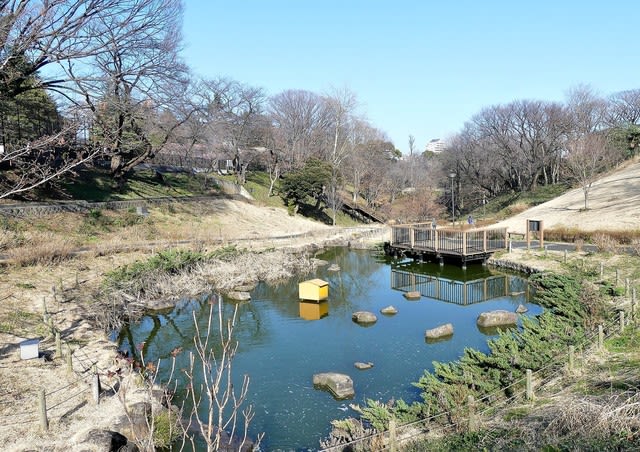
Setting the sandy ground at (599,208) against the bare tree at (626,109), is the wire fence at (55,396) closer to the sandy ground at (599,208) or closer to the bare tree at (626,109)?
the sandy ground at (599,208)

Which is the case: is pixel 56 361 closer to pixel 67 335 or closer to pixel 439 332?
pixel 67 335

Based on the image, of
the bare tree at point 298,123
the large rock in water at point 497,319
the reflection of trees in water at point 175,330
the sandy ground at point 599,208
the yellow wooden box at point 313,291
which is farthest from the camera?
the bare tree at point 298,123

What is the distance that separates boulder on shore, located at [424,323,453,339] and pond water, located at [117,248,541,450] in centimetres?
26

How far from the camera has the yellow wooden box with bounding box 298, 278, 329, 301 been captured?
2006 centimetres

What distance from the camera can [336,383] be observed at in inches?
456

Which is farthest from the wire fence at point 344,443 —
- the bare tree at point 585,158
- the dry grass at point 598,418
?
the bare tree at point 585,158

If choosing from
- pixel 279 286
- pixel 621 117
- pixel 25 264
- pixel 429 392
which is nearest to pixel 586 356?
pixel 429 392

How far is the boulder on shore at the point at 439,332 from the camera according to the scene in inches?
609

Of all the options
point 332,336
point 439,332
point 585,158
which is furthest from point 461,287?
point 585,158

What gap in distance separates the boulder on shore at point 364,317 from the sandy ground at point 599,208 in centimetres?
2015

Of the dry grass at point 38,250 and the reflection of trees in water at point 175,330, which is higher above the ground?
the dry grass at point 38,250

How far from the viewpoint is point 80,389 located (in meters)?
10.2

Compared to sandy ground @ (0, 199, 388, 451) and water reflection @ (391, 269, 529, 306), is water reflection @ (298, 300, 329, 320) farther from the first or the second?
sandy ground @ (0, 199, 388, 451)

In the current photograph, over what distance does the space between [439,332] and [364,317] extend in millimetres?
2919
